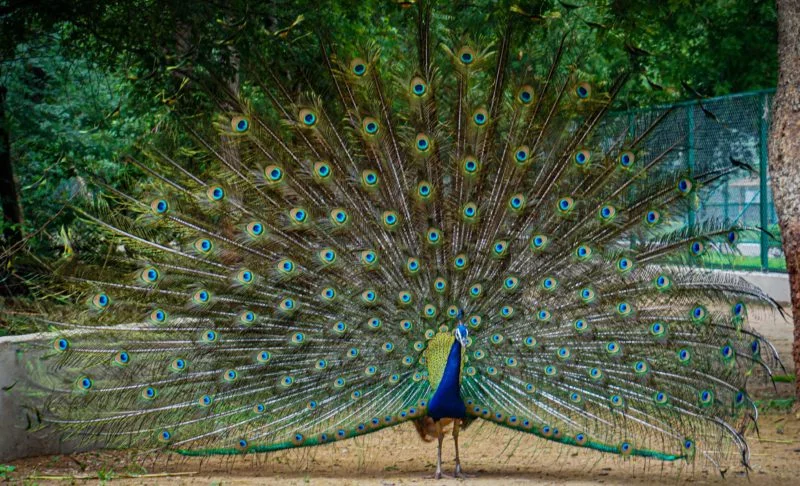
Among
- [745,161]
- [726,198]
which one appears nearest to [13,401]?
[745,161]

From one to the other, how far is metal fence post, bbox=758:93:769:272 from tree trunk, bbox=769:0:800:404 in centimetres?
562

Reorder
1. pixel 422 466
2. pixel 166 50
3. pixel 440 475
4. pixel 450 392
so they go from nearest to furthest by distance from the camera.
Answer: pixel 450 392
pixel 440 475
pixel 422 466
pixel 166 50

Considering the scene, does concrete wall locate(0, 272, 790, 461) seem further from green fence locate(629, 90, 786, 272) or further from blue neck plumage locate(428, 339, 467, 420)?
green fence locate(629, 90, 786, 272)

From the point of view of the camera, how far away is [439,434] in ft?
18.4

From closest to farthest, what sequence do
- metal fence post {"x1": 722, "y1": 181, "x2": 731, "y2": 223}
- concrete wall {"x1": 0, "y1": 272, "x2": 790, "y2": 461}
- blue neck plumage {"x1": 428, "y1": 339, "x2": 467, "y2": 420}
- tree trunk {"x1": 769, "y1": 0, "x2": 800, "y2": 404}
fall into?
blue neck plumage {"x1": 428, "y1": 339, "x2": 467, "y2": 420}, concrete wall {"x1": 0, "y1": 272, "x2": 790, "y2": 461}, tree trunk {"x1": 769, "y1": 0, "x2": 800, "y2": 404}, metal fence post {"x1": 722, "y1": 181, "x2": 731, "y2": 223}

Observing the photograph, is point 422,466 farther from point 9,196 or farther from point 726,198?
point 726,198

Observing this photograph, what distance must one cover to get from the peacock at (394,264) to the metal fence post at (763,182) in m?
7.48

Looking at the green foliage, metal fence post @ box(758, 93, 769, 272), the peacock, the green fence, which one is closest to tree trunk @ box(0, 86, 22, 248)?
the green foliage

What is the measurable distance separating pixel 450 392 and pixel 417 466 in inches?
37.8

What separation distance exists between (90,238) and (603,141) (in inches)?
129

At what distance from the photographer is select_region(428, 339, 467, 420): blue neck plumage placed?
209 inches

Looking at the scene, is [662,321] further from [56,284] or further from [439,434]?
[56,284]

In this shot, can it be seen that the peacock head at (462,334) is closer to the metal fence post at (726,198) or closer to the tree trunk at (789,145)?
the tree trunk at (789,145)

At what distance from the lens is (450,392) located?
17.5ft
